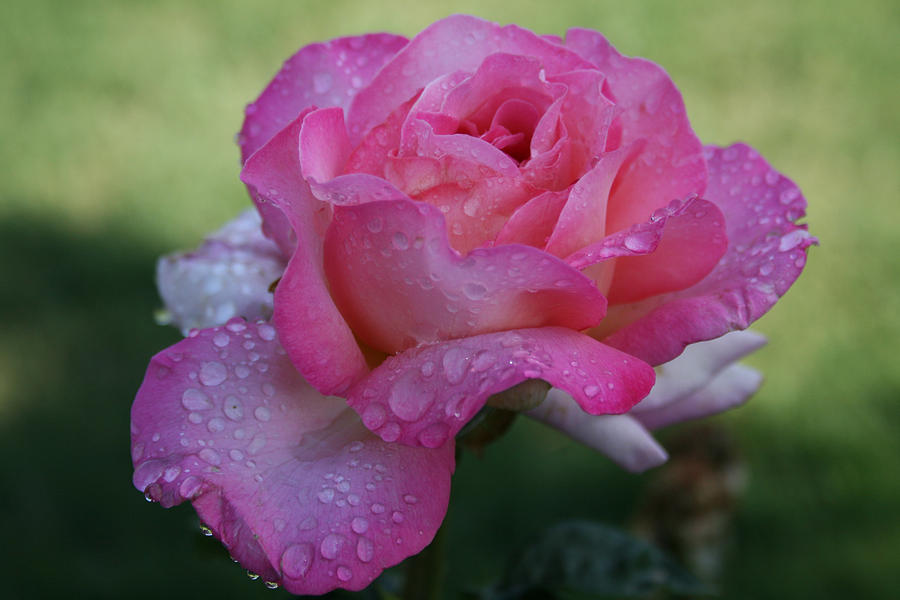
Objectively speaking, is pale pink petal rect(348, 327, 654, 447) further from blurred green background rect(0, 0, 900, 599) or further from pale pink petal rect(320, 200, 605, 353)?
blurred green background rect(0, 0, 900, 599)

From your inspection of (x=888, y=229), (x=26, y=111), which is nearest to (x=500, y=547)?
(x=888, y=229)

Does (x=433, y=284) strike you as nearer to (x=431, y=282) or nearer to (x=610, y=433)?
(x=431, y=282)

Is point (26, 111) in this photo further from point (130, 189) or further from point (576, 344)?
point (576, 344)

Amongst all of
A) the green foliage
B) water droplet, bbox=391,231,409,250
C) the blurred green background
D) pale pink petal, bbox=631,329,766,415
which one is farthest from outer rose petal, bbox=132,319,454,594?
the blurred green background

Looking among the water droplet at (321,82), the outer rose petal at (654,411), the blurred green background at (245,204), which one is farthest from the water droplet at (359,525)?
the blurred green background at (245,204)

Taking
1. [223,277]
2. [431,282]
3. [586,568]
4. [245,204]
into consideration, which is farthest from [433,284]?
[245,204]

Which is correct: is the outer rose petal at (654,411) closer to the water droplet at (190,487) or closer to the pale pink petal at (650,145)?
the pale pink petal at (650,145)

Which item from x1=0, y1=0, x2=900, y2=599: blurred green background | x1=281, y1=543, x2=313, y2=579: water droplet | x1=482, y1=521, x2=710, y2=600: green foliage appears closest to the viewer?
x1=281, y1=543, x2=313, y2=579: water droplet
